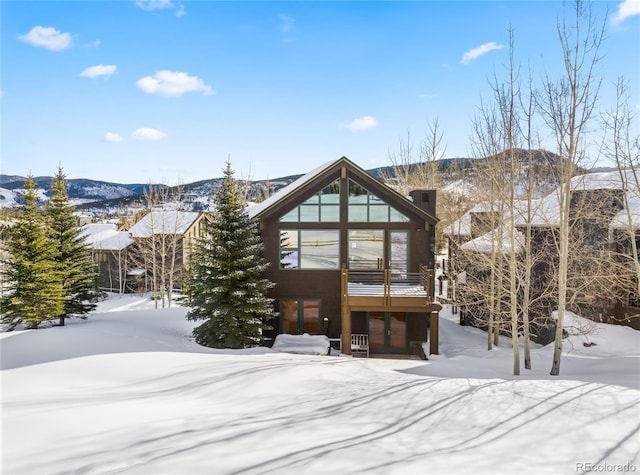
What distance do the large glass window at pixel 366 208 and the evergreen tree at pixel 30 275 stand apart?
12.5 meters

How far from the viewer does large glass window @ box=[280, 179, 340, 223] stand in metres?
15.6

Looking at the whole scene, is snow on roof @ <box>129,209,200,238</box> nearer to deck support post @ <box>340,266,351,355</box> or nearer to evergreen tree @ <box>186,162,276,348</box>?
evergreen tree @ <box>186,162,276,348</box>

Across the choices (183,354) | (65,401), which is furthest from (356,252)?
(65,401)

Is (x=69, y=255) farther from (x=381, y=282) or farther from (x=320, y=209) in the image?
(x=381, y=282)

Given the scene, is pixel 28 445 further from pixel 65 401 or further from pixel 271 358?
Answer: pixel 271 358

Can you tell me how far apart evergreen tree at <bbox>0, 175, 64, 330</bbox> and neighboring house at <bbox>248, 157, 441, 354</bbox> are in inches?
336

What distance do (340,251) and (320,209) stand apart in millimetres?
2044

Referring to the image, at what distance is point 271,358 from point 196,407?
4.72 meters

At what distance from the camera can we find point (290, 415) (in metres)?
6.12

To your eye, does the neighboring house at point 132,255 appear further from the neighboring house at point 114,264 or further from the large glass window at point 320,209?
the large glass window at point 320,209

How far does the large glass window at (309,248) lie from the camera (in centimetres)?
1566

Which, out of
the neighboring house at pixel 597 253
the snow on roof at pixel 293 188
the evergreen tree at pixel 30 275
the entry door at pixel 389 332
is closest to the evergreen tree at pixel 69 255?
the evergreen tree at pixel 30 275

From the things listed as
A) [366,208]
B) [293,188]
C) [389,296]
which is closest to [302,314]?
[389,296]

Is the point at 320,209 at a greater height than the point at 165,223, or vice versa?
the point at 165,223
